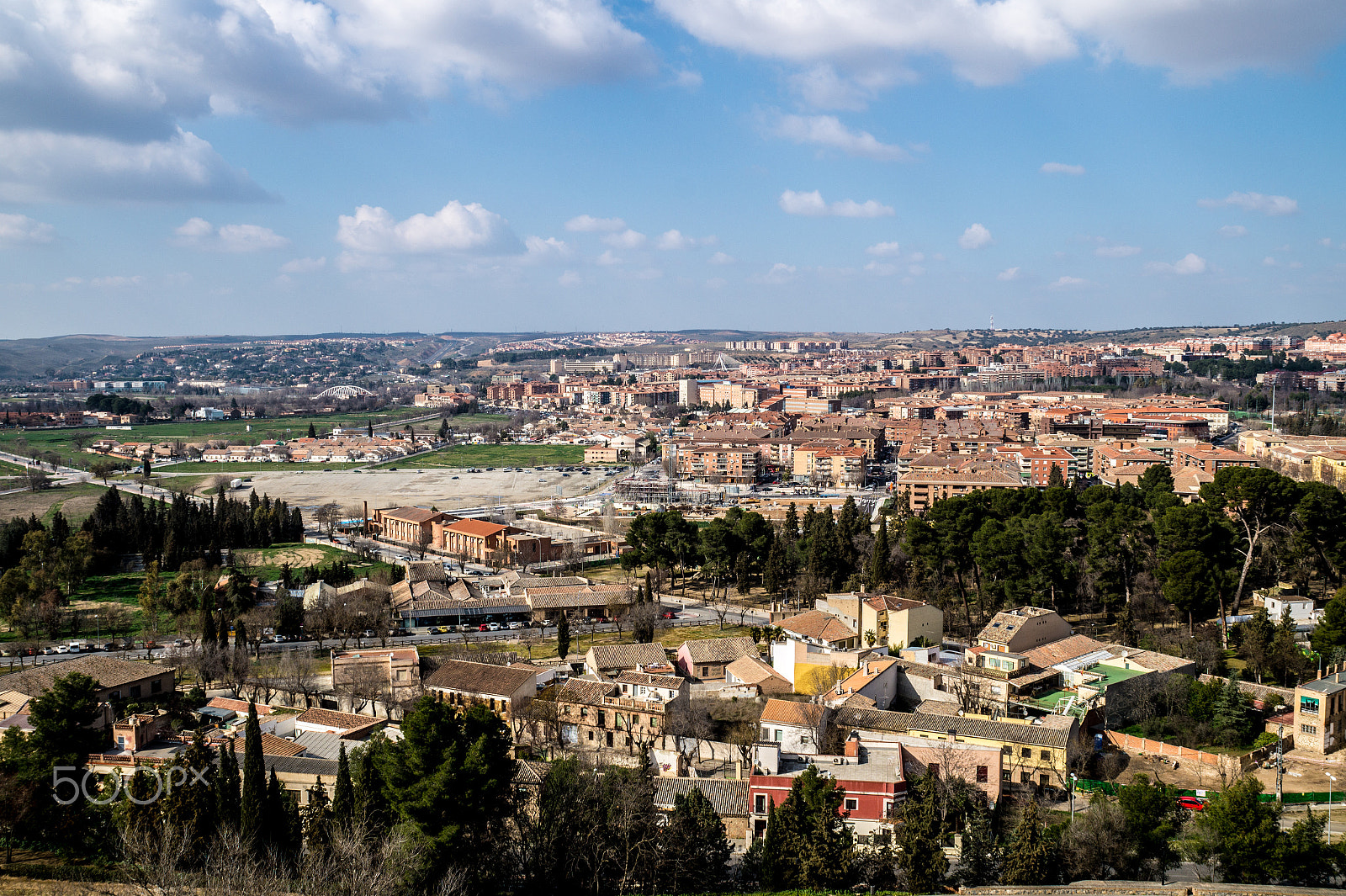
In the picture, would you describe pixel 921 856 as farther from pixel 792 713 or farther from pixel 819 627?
pixel 819 627

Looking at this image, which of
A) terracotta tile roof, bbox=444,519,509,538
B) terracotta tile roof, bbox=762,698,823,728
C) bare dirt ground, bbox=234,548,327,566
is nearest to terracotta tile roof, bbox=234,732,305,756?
terracotta tile roof, bbox=762,698,823,728

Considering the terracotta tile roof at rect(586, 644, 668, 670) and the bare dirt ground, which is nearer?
the terracotta tile roof at rect(586, 644, 668, 670)

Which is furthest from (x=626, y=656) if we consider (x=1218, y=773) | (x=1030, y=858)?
(x=1218, y=773)

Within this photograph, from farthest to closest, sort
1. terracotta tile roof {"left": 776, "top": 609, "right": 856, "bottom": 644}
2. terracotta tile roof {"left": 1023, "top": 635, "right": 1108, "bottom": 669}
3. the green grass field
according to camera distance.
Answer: the green grass field, terracotta tile roof {"left": 776, "top": 609, "right": 856, "bottom": 644}, terracotta tile roof {"left": 1023, "top": 635, "right": 1108, "bottom": 669}

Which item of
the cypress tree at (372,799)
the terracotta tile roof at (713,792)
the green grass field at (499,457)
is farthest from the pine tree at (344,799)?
the green grass field at (499,457)

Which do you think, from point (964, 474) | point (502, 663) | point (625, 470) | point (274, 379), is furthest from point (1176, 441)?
point (274, 379)

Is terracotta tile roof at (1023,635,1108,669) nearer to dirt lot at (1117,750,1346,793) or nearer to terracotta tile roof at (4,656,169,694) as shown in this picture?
dirt lot at (1117,750,1346,793)

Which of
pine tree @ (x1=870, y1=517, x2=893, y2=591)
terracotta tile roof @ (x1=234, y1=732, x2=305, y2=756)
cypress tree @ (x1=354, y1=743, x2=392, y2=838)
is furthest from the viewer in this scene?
pine tree @ (x1=870, y1=517, x2=893, y2=591)
